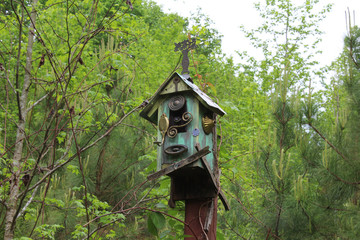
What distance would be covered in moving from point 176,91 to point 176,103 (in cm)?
10

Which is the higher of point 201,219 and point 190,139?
point 190,139

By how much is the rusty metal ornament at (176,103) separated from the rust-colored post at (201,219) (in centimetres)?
79

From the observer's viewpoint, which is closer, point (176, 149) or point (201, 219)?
point (176, 149)

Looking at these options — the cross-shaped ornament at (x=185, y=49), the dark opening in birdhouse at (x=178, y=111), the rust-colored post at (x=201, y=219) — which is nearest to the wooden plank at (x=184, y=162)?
the dark opening in birdhouse at (x=178, y=111)

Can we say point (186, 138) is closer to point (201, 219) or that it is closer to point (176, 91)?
point (176, 91)

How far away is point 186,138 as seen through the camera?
3.37 m

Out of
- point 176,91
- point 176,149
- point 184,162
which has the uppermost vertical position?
point 176,91

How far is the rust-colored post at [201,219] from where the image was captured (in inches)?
134

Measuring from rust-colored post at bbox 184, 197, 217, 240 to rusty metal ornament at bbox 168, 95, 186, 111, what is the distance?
794 mm

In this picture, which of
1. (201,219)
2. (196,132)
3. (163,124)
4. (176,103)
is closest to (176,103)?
(176,103)

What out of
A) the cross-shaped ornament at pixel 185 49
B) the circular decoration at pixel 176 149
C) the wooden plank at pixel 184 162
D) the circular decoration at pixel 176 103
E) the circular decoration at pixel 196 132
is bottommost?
the wooden plank at pixel 184 162

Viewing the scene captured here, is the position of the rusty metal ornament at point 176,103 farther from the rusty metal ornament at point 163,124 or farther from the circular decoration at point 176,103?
the rusty metal ornament at point 163,124

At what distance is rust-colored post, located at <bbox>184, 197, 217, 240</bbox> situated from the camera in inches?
134

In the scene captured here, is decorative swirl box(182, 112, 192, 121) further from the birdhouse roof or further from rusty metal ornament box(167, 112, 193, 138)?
the birdhouse roof
